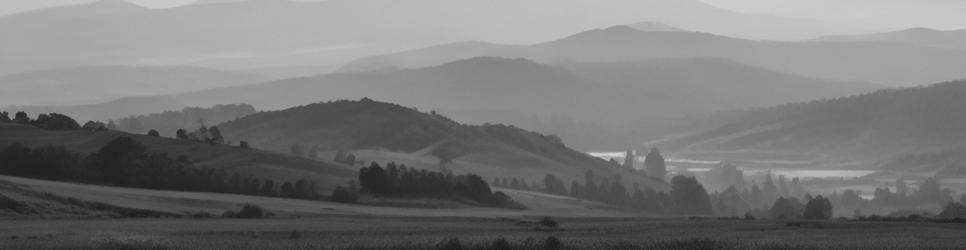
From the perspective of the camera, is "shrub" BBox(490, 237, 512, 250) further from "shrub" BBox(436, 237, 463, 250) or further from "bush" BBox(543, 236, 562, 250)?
"bush" BBox(543, 236, 562, 250)

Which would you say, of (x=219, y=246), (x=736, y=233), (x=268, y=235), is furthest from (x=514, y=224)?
(x=219, y=246)

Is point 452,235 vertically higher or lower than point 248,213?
lower

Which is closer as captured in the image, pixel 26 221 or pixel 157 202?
pixel 26 221

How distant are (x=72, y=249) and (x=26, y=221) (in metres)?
38.1

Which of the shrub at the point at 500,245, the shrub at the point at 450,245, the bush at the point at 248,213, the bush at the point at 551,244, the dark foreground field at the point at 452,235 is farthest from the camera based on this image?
the bush at the point at 248,213

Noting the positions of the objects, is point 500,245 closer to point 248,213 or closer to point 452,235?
point 452,235

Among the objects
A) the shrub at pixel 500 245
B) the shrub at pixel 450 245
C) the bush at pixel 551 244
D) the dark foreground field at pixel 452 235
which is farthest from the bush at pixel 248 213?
the shrub at pixel 500 245

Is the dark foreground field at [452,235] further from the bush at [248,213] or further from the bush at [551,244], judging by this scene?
the bush at [248,213]

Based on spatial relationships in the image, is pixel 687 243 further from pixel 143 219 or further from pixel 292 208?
pixel 292 208

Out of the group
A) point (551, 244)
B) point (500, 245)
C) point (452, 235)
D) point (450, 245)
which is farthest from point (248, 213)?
point (500, 245)

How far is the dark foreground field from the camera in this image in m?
100

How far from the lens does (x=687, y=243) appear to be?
10325 centimetres

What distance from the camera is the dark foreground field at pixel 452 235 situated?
100m

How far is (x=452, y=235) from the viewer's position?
119688mm
